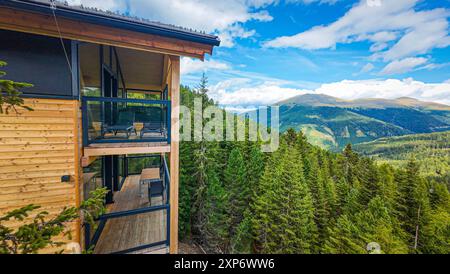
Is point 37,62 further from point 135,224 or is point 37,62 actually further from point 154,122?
point 135,224

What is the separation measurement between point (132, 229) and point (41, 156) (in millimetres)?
3635

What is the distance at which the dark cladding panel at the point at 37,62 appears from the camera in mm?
3729

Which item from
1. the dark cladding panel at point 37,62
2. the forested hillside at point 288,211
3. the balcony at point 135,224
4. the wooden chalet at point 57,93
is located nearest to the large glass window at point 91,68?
the wooden chalet at point 57,93

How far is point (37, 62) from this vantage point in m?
3.86

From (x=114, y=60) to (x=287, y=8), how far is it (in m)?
75.5

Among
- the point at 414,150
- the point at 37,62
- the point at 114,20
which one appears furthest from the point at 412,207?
the point at 414,150

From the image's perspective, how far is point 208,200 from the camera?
15.7 metres

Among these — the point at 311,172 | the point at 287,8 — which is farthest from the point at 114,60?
the point at 287,8

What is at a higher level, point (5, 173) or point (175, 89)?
point (175, 89)

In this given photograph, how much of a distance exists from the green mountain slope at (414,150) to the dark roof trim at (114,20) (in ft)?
494

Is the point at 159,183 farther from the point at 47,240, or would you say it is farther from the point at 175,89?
the point at 47,240

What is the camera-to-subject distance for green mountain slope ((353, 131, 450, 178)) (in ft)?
410

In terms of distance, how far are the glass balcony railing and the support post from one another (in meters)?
0.16

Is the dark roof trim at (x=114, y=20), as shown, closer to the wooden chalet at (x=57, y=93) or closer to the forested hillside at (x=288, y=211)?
the wooden chalet at (x=57, y=93)
